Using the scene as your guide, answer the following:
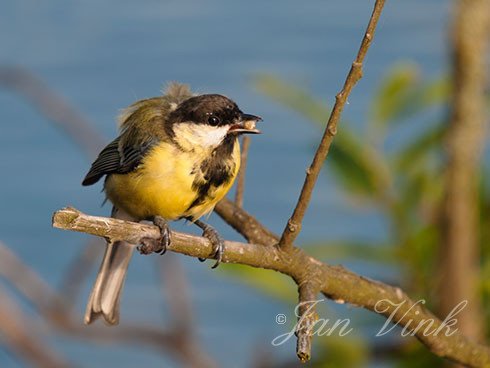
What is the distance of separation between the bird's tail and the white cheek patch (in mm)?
472

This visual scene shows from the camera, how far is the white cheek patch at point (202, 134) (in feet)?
9.54

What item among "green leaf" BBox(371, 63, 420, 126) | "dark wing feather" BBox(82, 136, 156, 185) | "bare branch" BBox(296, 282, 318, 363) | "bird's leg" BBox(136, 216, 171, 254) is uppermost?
"green leaf" BBox(371, 63, 420, 126)

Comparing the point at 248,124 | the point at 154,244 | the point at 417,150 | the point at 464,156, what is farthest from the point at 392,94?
the point at 154,244

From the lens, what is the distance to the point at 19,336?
3.96 m

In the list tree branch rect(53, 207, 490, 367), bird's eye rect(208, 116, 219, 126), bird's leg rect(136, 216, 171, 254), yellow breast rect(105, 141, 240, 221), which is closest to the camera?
bird's leg rect(136, 216, 171, 254)

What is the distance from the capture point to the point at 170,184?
2818 millimetres

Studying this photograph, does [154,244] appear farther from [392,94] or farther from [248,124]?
[392,94]

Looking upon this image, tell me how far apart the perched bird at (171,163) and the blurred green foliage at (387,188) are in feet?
2.32

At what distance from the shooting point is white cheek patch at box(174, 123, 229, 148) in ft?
9.54

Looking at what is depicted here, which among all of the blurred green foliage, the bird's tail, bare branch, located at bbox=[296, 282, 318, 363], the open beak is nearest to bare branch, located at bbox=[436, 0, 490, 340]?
the blurred green foliage

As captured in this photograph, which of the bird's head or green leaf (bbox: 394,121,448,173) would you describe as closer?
the bird's head

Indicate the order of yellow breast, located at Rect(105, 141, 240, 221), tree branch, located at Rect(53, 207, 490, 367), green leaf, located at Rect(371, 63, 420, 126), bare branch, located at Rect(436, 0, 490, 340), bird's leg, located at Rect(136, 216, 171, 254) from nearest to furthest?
bird's leg, located at Rect(136, 216, 171, 254) → tree branch, located at Rect(53, 207, 490, 367) → yellow breast, located at Rect(105, 141, 240, 221) → bare branch, located at Rect(436, 0, 490, 340) → green leaf, located at Rect(371, 63, 420, 126)

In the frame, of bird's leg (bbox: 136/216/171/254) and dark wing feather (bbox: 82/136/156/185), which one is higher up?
dark wing feather (bbox: 82/136/156/185)

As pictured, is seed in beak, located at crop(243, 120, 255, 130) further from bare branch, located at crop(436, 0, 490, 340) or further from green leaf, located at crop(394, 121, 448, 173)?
green leaf, located at crop(394, 121, 448, 173)
